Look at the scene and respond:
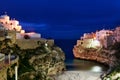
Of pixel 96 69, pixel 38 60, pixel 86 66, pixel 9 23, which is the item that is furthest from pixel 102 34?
pixel 38 60

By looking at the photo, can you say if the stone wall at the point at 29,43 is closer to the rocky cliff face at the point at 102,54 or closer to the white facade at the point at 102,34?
the rocky cliff face at the point at 102,54

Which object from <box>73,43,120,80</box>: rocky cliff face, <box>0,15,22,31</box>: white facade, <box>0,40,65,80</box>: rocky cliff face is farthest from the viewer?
<box>73,43,120,80</box>: rocky cliff face

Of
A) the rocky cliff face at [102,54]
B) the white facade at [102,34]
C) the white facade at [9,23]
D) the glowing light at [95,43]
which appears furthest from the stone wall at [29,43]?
the white facade at [102,34]

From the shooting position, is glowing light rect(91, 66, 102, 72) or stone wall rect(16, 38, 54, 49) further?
glowing light rect(91, 66, 102, 72)

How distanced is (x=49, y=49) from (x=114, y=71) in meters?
7.44

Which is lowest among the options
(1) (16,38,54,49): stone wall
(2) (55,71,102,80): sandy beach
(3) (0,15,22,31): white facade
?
(2) (55,71,102,80): sandy beach

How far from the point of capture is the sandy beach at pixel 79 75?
42.9 metres

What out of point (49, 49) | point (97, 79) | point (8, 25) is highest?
point (8, 25)

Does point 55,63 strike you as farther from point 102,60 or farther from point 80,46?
point 80,46

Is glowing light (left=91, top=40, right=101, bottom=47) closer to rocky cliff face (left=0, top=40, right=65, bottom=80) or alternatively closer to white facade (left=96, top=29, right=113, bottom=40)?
white facade (left=96, top=29, right=113, bottom=40)

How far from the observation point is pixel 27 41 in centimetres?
4469

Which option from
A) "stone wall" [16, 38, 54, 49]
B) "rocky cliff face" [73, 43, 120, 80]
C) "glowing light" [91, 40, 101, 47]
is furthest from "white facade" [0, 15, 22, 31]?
"glowing light" [91, 40, 101, 47]

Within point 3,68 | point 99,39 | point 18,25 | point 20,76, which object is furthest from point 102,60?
point 3,68

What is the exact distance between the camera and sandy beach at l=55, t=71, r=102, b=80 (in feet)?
141
